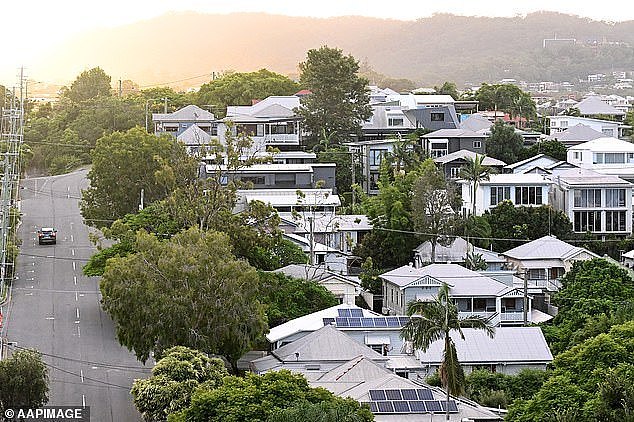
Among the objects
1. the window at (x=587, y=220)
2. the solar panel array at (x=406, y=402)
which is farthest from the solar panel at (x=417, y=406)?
the window at (x=587, y=220)

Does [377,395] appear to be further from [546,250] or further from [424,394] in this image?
[546,250]

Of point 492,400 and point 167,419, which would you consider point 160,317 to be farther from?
point 492,400

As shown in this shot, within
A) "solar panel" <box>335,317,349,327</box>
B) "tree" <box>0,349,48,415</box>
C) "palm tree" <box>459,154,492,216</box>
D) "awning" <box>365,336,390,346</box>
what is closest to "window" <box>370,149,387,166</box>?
"palm tree" <box>459,154,492,216</box>

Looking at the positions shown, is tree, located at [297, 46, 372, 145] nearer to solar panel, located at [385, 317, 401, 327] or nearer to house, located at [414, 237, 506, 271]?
house, located at [414, 237, 506, 271]

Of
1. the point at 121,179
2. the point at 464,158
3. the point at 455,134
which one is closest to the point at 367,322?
the point at 121,179

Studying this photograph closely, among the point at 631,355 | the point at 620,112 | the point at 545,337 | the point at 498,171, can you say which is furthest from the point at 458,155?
the point at 620,112

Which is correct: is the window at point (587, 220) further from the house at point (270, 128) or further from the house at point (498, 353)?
the house at point (498, 353)
